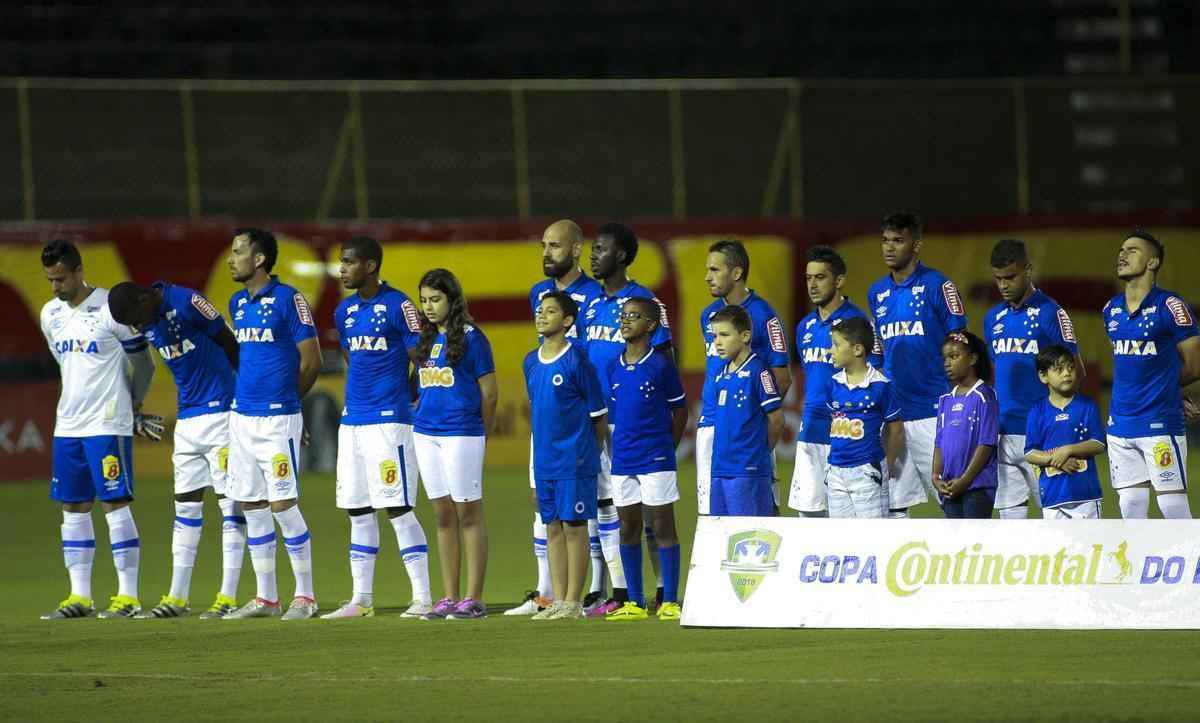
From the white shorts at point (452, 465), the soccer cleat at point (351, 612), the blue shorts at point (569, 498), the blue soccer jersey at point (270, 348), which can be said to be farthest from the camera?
the blue soccer jersey at point (270, 348)

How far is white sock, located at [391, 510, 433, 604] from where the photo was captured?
12.4m

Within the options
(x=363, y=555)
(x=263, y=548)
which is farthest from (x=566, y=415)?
(x=263, y=548)

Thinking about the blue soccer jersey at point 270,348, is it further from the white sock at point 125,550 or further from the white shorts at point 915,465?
the white shorts at point 915,465

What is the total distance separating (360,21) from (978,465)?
20044 mm

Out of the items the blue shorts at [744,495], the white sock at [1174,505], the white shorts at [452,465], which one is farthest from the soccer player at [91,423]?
the white sock at [1174,505]

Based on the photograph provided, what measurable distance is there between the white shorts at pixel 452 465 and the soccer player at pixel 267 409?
92cm

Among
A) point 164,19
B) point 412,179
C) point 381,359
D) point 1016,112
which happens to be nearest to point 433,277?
point 381,359

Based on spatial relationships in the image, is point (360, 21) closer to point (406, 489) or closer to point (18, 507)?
point (18, 507)

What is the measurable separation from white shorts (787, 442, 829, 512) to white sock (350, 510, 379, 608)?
8.87 ft

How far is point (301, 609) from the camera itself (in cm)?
1249

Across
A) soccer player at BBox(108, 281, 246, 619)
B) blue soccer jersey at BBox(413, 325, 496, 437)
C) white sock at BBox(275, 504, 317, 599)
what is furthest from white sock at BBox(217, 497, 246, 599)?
blue soccer jersey at BBox(413, 325, 496, 437)

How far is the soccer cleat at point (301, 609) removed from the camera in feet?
40.8

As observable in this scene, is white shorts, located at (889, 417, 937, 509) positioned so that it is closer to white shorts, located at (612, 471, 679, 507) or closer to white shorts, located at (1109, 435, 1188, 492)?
white shorts, located at (1109, 435, 1188, 492)

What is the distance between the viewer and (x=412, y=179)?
2608 centimetres
